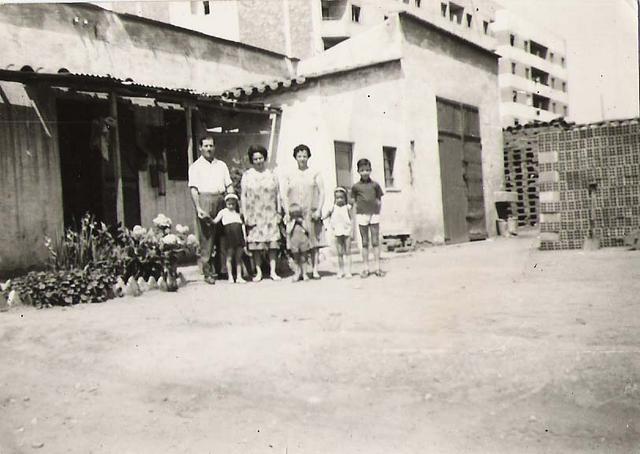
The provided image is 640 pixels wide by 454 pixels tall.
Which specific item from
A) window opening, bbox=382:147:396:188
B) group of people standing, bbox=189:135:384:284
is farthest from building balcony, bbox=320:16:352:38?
group of people standing, bbox=189:135:384:284

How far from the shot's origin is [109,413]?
3004 mm

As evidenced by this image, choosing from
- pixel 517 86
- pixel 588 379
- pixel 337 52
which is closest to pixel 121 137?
pixel 337 52

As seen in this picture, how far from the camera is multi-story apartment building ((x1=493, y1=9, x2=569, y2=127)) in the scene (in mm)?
37344

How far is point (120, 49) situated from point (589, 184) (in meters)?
7.77

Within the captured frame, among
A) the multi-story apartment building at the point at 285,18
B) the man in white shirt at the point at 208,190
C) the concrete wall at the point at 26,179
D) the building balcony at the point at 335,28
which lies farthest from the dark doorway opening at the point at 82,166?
the building balcony at the point at 335,28

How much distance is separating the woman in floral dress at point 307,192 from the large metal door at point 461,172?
584 cm

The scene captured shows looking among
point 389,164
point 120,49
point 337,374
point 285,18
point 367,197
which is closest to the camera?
point 337,374

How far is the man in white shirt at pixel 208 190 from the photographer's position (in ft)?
23.9

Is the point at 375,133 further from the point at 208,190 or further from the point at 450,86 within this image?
the point at 208,190

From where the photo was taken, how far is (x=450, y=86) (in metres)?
13.0

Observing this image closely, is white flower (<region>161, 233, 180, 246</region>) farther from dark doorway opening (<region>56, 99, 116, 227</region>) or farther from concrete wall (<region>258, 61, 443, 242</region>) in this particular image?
concrete wall (<region>258, 61, 443, 242</region>)

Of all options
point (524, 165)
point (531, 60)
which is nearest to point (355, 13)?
point (524, 165)

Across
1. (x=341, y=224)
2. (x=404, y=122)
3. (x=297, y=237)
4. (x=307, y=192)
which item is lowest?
(x=297, y=237)

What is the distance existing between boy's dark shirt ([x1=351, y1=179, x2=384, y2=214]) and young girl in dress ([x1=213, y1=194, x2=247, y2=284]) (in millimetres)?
1451
